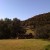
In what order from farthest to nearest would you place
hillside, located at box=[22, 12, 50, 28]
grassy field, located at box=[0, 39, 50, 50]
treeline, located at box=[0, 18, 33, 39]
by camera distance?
hillside, located at box=[22, 12, 50, 28], treeline, located at box=[0, 18, 33, 39], grassy field, located at box=[0, 39, 50, 50]

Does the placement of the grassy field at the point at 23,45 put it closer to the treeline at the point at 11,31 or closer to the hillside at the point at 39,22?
the treeline at the point at 11,31

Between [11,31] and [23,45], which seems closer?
[23,45]

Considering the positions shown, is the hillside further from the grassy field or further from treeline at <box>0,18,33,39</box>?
the grassy field

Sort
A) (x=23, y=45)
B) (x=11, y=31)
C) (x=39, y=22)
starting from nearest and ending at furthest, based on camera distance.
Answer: (x=23, y=45), (x=11, y=31), (x=39, y=22)

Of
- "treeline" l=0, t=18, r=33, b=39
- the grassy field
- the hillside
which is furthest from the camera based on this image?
the hillside

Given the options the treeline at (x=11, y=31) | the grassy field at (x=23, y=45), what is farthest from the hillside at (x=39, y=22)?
the grassy field at (x=23, y=45)

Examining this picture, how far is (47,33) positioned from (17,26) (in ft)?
39.9

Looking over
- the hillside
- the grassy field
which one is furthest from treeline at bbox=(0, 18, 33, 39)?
the grassy field

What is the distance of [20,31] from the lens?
57.4 meters

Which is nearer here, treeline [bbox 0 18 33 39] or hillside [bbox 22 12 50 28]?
treeline [bbox 0 18 33 39]

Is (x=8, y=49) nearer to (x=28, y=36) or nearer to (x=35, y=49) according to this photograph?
(x=35, y=49)

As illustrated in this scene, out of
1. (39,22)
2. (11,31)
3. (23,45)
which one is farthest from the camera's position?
(39,22)

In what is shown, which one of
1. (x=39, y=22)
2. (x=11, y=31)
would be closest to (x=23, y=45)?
(x=11, y=31)

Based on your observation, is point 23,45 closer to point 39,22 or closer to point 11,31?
point 11,31
